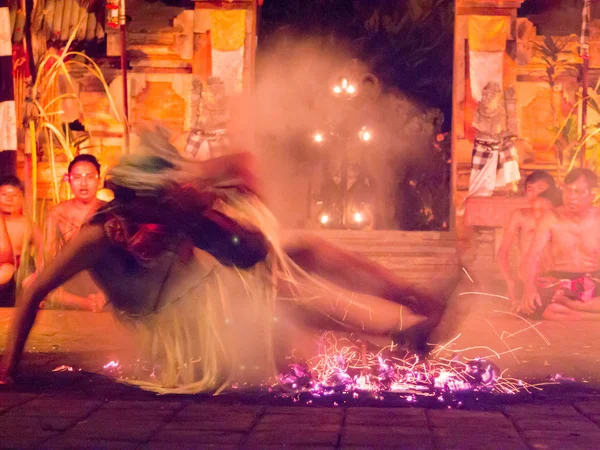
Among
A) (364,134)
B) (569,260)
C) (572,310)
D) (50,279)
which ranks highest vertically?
(364,134)

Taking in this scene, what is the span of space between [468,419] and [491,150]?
24.6 feet

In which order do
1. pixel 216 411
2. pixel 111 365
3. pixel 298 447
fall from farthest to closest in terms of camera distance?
pixel 111 365, pixel 216 411, pixel 298 447

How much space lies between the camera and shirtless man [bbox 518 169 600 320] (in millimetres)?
7379

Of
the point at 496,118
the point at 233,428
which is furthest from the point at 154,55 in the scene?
the point at 233,428

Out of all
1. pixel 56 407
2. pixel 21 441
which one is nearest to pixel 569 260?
pixel 56 407

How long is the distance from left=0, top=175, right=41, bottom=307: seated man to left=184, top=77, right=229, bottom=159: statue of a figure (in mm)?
3253

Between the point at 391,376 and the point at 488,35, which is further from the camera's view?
the point at 488,35

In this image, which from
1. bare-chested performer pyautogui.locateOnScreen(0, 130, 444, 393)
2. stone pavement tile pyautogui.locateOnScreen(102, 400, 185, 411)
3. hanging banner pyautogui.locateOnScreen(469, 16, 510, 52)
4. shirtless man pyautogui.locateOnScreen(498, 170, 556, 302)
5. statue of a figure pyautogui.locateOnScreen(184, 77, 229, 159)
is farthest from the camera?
statue of a figure pyautogui.locateOnScreen(184, 77, 229, 159)

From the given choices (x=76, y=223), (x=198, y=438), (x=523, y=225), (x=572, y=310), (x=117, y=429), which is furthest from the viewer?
(x=523, y=225)

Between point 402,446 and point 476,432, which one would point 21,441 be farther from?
point 476,432

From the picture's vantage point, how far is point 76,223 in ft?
24.6

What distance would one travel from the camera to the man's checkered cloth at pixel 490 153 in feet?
34.3

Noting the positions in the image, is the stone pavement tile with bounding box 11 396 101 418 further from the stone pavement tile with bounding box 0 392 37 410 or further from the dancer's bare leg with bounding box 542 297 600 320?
the dancer's bare leg with bounding box 542 297 600 320

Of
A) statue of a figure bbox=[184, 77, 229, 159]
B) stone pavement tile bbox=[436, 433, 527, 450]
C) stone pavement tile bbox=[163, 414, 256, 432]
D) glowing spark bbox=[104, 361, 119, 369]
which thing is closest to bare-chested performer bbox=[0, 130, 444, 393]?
glowing spark bbox=[104, 361, 119, 369]
